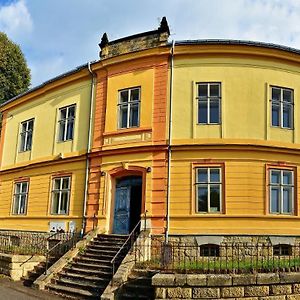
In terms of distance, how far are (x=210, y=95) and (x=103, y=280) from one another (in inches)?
325

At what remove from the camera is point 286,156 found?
15.1 m

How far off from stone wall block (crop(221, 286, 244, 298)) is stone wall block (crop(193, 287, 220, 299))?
0.46 feet

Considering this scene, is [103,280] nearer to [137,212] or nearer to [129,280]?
[129,280]

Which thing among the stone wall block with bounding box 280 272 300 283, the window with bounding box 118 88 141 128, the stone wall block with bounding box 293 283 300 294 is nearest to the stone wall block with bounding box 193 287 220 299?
the stone wall block with bounding box 280 272 300 283

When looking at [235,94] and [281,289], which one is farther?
[235,94]

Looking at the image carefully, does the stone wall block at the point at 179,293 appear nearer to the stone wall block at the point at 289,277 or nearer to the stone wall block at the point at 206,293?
the stone wall block at the point at 206,293

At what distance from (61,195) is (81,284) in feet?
22.4

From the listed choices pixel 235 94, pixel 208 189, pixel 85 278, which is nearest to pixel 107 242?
pixel 85 278

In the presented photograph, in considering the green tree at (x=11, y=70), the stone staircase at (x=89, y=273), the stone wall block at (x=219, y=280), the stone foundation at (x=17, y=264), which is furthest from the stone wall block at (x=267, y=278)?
the green tree at (x=11, y=70)

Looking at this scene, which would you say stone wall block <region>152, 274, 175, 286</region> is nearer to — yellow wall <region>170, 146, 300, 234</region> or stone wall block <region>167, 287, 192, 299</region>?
stone wall block <region>167, 287, 192, 299</region>

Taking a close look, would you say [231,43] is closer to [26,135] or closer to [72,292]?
[72,292]

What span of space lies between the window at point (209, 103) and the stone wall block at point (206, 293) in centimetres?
756

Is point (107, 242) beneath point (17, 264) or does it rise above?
above

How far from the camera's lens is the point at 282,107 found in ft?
51.2
